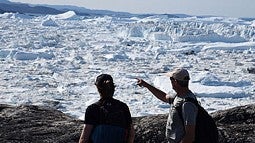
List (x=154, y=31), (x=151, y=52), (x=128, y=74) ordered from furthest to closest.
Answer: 1. (x=154, y=31)
2. (x=151, y=52)
3. (x=128, y=74)

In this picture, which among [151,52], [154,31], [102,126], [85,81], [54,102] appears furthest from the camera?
[154,31]

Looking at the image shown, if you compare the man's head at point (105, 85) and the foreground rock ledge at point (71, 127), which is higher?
the man's head at point (105, 85)

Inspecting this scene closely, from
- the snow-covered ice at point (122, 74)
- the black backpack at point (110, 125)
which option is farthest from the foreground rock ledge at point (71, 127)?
the snow-covered ice at point (122, 74)

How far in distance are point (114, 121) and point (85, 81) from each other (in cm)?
1625

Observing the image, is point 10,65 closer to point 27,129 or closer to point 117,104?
point 27,129

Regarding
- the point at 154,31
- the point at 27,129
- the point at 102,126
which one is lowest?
the point at 154,31

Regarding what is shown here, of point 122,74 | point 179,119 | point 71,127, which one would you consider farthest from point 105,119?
point 122,74

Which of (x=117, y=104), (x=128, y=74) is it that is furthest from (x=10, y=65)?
(x=117, y=104)

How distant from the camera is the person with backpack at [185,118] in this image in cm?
247

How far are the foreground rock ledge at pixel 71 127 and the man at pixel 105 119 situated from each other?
4.79 ft

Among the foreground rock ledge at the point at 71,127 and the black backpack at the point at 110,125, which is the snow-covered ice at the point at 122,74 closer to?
the foreground rock ledge at the point at 71,127

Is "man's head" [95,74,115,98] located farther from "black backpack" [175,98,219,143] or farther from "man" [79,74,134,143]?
"black backpack" [175,98,219,143]

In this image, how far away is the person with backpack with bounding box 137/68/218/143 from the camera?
8.11ft

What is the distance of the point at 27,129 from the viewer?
4.32m
